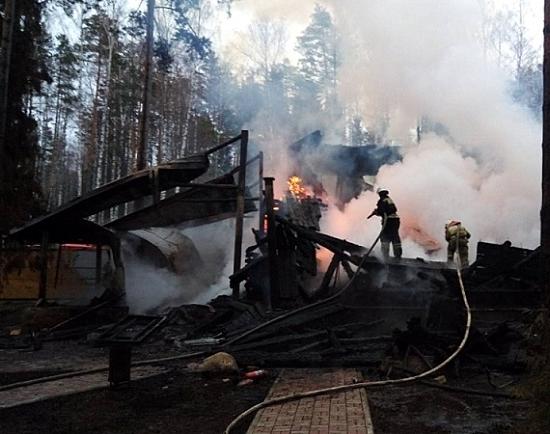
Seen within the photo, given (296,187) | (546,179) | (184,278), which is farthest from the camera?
(296,187)

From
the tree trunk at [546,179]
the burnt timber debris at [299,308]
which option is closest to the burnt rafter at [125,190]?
the burnt timber debris at [299,308]

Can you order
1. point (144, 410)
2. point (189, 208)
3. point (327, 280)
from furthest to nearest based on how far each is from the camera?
point (189, 208) → point (327, 280) → point (144, 410)

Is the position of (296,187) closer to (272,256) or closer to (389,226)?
(389,226)

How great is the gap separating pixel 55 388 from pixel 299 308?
4.80m

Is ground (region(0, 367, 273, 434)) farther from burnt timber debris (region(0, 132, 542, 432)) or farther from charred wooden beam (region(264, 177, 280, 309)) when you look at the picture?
charred wooden beam (region(264, 177, 280, 309))

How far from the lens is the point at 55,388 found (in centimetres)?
744

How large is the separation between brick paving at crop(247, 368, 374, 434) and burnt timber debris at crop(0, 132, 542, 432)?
109 centimetres

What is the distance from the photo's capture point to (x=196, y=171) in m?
11.9

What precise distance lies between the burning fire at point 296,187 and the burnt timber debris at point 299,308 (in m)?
9.32

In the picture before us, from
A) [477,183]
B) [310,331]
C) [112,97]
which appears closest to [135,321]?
[310,331]

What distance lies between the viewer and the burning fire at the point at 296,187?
24.1 m

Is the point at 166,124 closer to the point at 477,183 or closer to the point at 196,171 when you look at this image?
the point at 477,183

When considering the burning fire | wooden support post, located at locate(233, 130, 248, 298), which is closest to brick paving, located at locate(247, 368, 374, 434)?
wooden support post, located at locate(233, 130, 248, 298)

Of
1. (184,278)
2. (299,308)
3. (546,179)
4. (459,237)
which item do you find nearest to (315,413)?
(546,179)
